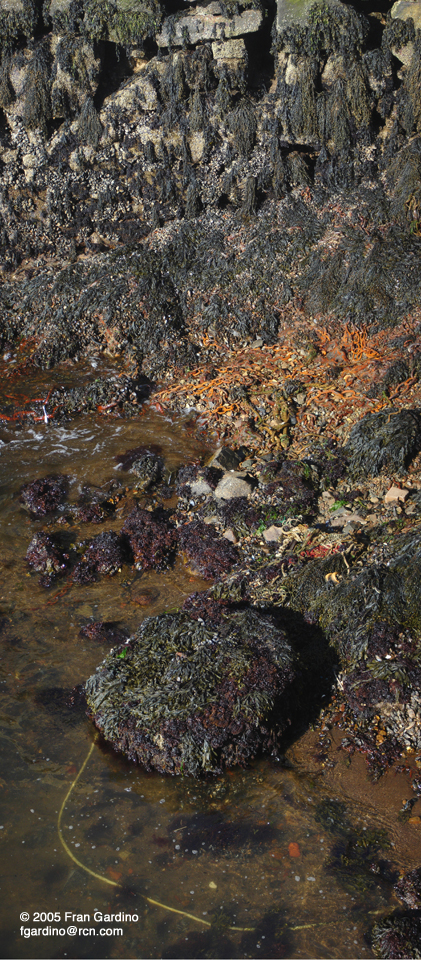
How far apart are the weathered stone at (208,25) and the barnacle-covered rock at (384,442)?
25.0 ft

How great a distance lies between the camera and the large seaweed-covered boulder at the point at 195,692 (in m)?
4.73

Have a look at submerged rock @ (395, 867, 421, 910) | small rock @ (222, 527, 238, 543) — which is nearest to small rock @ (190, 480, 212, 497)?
small rock @ (222, 527, 238, 543)

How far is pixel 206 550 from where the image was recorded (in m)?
6.99

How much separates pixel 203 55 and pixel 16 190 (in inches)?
175

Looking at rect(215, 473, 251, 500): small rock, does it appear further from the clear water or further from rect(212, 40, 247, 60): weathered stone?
rect(212, 40, 247, 60): weathered stone

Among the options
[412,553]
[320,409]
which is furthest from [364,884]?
[320,409]

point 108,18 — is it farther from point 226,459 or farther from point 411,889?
point 411,889

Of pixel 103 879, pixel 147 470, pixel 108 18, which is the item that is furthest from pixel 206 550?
pixel 108 18

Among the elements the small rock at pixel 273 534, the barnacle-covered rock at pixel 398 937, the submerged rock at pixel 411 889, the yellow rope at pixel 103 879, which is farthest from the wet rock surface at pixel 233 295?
the barnacle-covered rock at pixel 398 937

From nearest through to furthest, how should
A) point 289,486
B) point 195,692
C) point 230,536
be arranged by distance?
point 195,692 < point 230,536 < point 289,486

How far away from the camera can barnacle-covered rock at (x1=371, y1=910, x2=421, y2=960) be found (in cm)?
354

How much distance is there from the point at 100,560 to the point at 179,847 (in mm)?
3440

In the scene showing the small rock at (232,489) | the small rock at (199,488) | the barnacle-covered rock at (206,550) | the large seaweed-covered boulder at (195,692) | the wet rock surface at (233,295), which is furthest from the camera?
the small rock at (199,488)

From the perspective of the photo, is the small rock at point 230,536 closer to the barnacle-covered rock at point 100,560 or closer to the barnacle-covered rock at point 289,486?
the barnacle-covered rock at point 289,486
